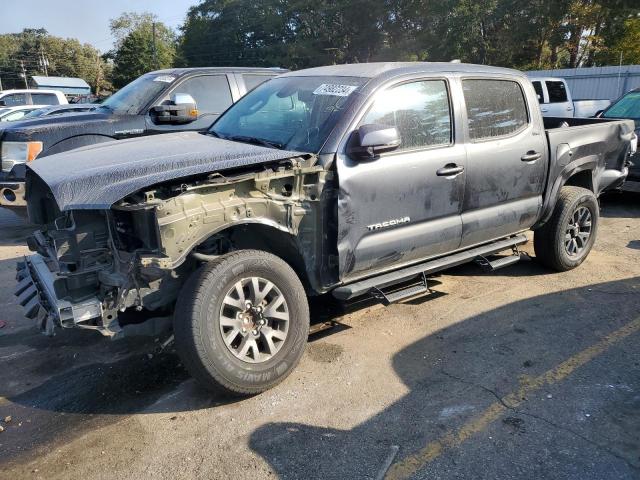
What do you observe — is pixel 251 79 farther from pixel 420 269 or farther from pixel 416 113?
pixel 420 269

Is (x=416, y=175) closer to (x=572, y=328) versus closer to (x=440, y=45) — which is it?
(x=572, y=328)

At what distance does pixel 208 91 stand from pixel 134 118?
1020 millimetres

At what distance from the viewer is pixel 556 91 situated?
1416 cm

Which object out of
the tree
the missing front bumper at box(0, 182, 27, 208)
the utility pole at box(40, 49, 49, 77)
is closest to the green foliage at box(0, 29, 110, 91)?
the utility pole at box(40, 49, 49, 77)

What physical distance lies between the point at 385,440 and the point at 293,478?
0.57 m

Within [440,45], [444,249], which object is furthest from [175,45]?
[444,249]

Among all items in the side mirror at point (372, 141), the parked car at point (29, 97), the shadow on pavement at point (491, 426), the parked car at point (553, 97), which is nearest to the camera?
the shadow on pavement at point (491, 426)

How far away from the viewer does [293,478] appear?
2.69 m

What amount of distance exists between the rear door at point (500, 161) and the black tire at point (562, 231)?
1.30ft

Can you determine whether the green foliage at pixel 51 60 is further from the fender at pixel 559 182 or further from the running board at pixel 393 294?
the running board at pixel 393 294

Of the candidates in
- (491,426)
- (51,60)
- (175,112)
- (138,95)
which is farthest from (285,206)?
(51,60)

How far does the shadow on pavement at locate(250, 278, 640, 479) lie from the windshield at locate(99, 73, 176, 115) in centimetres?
482

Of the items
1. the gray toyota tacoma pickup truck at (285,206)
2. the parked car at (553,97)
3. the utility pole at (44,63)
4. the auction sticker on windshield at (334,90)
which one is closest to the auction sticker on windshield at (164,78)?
the gray toyota tacoma pickup truck at (285,206)

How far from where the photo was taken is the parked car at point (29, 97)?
744 inches
